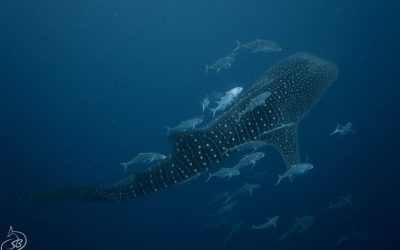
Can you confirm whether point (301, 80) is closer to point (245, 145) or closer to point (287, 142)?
point (287, 142)

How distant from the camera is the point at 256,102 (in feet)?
22.5

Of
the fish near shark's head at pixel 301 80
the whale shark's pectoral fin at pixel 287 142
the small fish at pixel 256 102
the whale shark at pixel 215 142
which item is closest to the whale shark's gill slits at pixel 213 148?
the whale shark at pixel 215 142

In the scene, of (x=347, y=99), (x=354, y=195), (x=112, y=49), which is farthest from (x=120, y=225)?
(x=112, y=49)

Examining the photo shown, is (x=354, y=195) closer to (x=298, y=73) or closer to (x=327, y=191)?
(x=327, y=191)

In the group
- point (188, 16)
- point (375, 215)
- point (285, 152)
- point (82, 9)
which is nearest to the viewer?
point (285, 152)

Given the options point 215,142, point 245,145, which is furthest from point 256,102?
point 215,142

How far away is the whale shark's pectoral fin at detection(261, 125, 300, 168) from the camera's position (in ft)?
24.0

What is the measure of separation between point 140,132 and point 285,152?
2698 cm

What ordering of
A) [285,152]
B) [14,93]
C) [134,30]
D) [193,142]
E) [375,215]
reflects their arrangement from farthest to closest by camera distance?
[134,30] < [14,93] < [375,215] < [285,152] < [193,142]

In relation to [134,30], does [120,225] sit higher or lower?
lower

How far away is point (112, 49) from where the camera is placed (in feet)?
129

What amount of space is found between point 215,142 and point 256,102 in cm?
115

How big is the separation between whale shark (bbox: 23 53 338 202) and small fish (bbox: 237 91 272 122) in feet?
0.20

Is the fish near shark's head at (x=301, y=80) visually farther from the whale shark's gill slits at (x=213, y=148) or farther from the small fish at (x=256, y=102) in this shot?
the whale shark's gill slits at (x=213, y=148)
